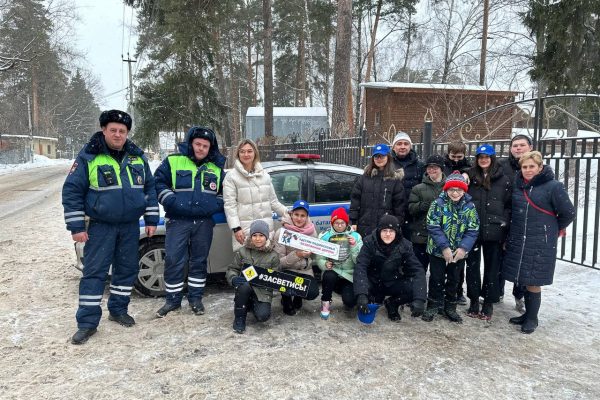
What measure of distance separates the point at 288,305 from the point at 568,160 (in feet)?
12.4

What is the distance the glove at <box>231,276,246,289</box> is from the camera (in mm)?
4020

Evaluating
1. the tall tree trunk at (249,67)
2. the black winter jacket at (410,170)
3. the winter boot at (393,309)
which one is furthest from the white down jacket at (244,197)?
the tall tree trunk at (249,67)

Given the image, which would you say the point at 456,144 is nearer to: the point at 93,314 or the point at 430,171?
the point at 430,171

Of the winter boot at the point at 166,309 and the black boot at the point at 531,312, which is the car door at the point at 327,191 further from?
the black boot at the point at 531,312

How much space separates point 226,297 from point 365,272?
1694 mm

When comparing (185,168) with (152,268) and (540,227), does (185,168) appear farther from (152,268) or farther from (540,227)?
(540,227)

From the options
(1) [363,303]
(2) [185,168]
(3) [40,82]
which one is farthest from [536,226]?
(3) [40,82]

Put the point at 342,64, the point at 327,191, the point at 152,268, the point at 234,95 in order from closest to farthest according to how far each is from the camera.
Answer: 1. the point at 152,268
2. the point at 327,191
3. the point at 342,64
4. the point at 234,95

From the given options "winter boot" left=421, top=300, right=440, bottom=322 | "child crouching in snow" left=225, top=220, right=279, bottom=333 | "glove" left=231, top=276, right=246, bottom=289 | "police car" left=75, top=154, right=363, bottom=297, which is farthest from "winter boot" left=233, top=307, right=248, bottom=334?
"winter boot" left=421, top=300, right=440, bottom=322

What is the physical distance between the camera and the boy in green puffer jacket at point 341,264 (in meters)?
4.24

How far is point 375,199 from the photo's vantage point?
4457 mm

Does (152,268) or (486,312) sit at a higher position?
(152,268)

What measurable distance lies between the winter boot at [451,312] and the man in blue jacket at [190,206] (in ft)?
8.01

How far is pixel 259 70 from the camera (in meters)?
38.2
